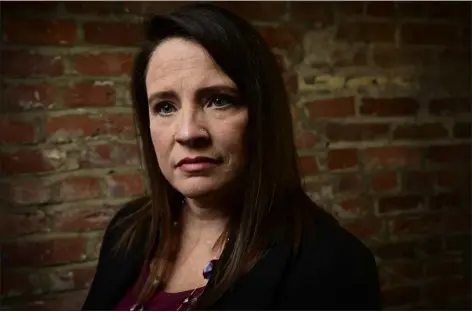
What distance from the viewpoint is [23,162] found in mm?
997

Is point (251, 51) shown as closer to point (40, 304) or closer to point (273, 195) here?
point (273, 195)

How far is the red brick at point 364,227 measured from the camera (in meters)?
1.19

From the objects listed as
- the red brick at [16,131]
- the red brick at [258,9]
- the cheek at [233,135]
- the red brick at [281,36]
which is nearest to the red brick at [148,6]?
the red brick at [258,9]

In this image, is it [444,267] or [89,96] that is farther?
[444,267]

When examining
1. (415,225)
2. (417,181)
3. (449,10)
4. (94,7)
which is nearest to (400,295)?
(415,225)

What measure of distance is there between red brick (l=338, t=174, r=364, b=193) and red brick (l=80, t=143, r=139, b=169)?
0.51 metres

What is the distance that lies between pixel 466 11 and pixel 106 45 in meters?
0.90

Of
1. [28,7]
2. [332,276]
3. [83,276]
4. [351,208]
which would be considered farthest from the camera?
[351,208]

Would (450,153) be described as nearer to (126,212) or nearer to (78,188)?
(126,212)

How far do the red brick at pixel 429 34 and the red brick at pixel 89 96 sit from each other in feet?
2.40

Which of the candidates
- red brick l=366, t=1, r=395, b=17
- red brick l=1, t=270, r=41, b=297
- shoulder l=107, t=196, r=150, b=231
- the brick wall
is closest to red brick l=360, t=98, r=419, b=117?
the brick wall

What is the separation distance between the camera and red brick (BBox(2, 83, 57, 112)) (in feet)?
3.21

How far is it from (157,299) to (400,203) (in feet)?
2.36

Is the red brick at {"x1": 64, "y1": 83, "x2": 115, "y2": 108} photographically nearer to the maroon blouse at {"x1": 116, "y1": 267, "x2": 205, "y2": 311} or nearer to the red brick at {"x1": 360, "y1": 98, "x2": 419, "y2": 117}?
the maroon blouse at {"x1": 116, "y1": 267, "x2": 205, "y2": 311}
